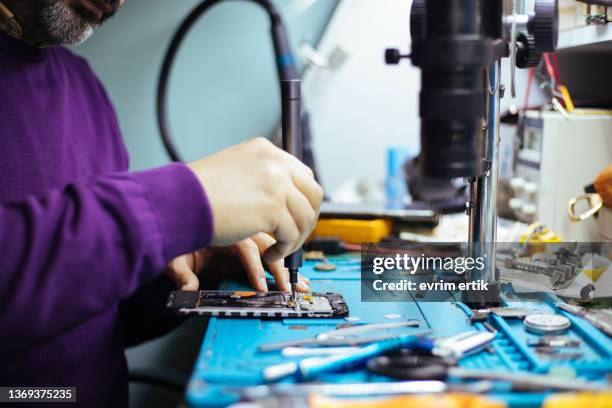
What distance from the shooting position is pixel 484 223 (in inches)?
34.4

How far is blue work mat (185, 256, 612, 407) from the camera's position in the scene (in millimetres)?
618

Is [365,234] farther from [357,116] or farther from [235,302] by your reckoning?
[357,116]

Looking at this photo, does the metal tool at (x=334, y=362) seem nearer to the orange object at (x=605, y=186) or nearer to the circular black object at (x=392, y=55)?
the circular black object at (x=392, y=55)

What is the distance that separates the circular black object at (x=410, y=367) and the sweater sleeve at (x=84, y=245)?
0.23 metres

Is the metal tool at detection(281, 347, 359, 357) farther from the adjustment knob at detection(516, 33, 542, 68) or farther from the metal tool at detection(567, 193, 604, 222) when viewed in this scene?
the metal tool at detection(567, 193, 604, 222)

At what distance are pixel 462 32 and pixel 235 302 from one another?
42 cm

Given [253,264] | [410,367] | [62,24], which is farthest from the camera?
[62,24]

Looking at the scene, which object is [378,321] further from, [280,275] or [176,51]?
[176,51]

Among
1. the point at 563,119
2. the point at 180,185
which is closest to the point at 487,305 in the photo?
the point at 180,185

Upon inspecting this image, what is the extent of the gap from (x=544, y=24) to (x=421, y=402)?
0.50 meters

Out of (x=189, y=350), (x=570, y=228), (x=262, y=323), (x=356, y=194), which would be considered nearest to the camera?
(x=262, y=323)

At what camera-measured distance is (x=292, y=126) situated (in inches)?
33.7

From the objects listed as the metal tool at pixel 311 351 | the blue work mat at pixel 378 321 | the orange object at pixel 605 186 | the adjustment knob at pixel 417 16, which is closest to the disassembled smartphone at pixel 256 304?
the blue work mat at pixel 378 321

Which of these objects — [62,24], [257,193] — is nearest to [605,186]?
[257,193]
